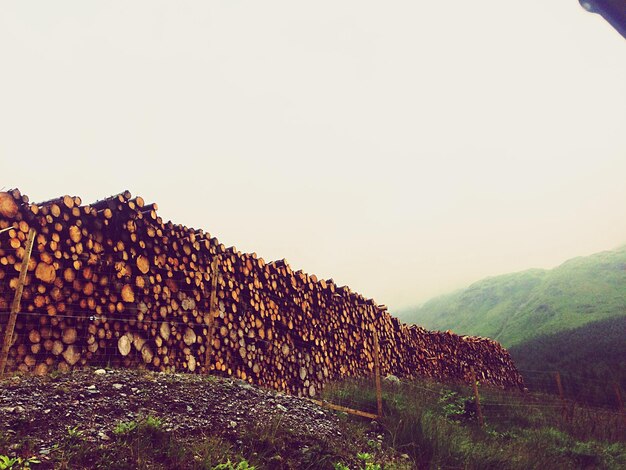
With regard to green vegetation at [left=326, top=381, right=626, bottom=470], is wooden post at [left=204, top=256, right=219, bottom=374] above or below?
above

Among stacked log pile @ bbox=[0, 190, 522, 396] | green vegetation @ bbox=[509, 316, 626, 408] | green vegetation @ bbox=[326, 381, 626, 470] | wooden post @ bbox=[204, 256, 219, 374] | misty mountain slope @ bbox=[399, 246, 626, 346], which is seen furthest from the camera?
misty mountain slope @ bbox=[399, 246, 626, 346]

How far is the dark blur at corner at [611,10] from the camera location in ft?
2.75

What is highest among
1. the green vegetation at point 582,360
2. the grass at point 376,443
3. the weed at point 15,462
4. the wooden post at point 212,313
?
the wooden post at point 212,313

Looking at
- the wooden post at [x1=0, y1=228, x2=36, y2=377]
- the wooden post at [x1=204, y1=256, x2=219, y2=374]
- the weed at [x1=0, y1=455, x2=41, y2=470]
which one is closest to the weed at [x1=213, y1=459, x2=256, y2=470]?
the weed at [x1=0, y1=455, x2=41, y2=470]

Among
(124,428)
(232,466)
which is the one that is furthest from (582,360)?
(124,428)

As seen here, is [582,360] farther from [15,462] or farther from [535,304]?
[15,462]

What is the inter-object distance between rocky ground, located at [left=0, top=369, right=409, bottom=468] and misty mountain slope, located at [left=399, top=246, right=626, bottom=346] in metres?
29.8

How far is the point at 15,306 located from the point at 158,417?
1734 millimetres

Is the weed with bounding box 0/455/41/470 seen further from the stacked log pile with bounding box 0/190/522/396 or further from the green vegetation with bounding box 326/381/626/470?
the green vegetation with bounding box 326/381/626/470

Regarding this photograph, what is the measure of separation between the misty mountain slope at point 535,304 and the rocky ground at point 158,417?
97.7ft

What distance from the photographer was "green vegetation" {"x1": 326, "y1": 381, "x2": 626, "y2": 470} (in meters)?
5.05


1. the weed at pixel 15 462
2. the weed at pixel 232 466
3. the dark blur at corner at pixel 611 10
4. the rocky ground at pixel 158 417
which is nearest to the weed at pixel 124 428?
the rocky ground at pixel 158 417

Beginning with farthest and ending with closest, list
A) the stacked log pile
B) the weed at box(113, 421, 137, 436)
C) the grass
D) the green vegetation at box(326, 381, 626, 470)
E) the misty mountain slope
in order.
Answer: the misty mountain slope, the green vegetation at box(326, 381, 626, 470), the stacked log pile, the weed at box(113, 421, 137, 436), the grass

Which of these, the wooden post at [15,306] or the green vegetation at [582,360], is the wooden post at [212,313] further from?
the green vegetation at [582,360]
